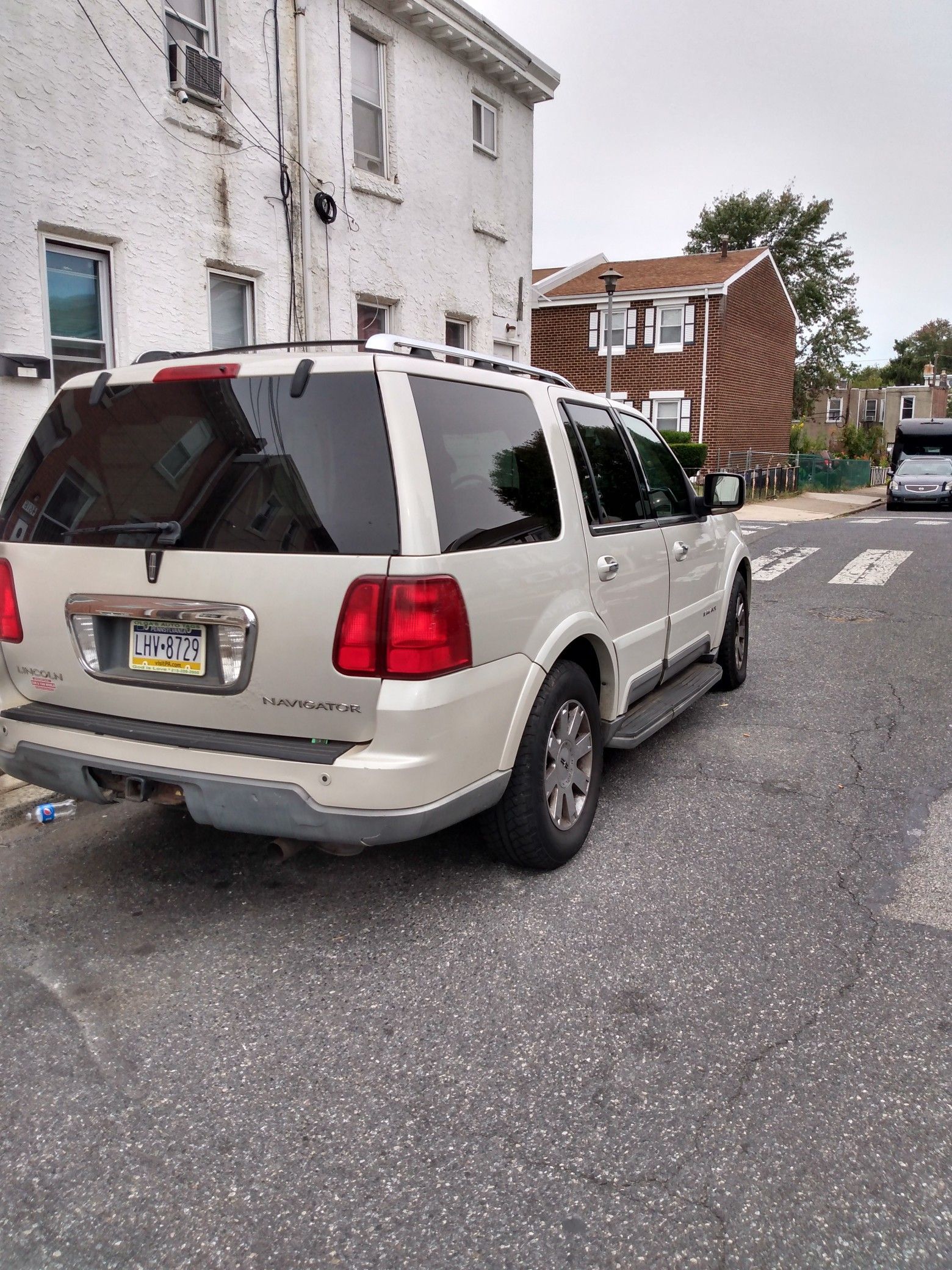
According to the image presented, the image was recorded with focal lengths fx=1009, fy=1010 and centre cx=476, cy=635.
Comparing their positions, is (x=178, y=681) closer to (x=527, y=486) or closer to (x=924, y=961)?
(x=527, y=486)

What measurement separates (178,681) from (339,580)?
69 cm

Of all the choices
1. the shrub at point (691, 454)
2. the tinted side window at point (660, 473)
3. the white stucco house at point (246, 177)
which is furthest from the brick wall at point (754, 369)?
the tinted side window at point (660, 473)

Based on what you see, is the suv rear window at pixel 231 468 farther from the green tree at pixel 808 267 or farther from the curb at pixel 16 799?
the green tree at pixel 808 267

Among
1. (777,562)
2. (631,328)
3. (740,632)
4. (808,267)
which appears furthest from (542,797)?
(808,267)

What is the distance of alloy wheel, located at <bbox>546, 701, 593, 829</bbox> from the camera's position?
3.86m

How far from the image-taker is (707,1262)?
6.86 ft

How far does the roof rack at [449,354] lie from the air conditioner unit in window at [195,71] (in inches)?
257

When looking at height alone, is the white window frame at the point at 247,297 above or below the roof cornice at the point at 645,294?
below

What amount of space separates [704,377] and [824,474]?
23.8 ft

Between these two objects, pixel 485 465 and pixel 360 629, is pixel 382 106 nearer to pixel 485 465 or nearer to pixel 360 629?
pixel 485 465

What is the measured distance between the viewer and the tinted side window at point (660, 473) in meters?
5.15

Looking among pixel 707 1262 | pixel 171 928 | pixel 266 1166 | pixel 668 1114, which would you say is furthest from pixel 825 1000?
pixel 171 928

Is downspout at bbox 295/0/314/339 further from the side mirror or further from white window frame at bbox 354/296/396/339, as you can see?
the side mirror

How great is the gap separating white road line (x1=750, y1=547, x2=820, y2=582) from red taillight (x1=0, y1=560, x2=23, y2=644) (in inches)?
373
